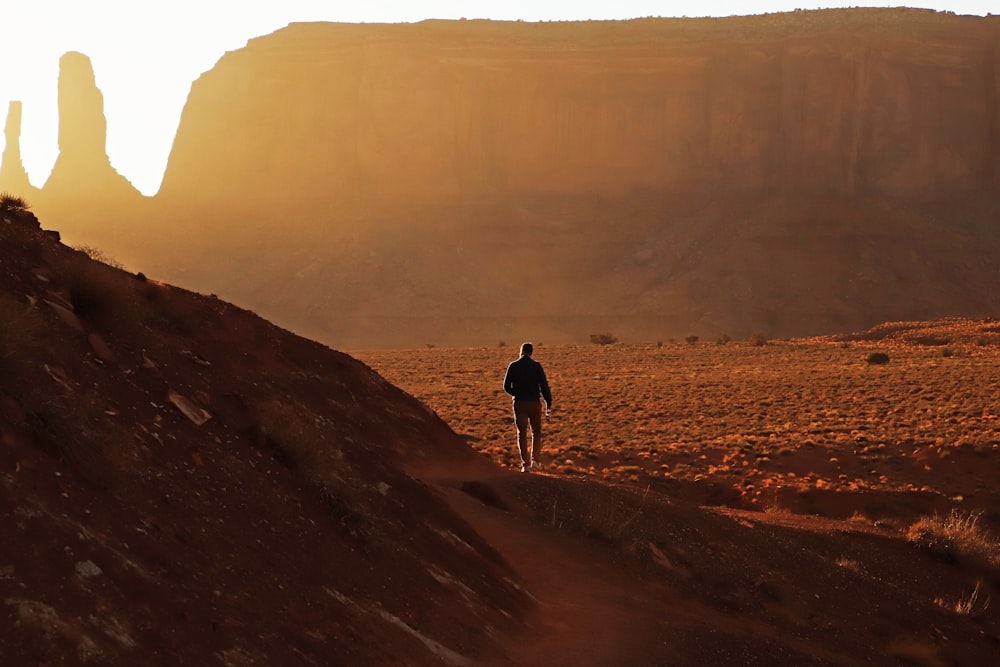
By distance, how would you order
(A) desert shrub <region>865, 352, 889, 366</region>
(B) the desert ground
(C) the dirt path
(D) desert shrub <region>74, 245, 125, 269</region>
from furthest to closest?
(A) desert shrub <region>865, 352, 889, 366</region>, (B) the desert ground, (D) desert shrub <region>74, 245, 125, 269</region>, (C) the dirt path

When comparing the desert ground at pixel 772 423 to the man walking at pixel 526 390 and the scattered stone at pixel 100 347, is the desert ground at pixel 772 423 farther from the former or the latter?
the scattered stone at pixel 100 347

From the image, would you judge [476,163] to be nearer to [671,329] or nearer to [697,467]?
[671,329]

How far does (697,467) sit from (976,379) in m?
14.8

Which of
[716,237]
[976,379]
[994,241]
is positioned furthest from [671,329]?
[976,379]

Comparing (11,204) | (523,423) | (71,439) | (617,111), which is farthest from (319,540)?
(617,111)

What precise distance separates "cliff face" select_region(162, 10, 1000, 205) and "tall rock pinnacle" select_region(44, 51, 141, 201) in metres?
9.28

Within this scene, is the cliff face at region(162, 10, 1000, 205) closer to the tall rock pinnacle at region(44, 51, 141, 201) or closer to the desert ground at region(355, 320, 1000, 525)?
the tall rock pinnacle at region(44, 51, 141, 201)

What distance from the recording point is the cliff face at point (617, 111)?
89.2 metres

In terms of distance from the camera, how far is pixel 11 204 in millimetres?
11938

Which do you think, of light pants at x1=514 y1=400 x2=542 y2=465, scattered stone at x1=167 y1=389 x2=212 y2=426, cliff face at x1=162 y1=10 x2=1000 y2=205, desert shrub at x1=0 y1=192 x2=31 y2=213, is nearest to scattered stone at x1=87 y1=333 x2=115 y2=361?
scattered stone at x1=167 y1=389 x2=212 y2=426

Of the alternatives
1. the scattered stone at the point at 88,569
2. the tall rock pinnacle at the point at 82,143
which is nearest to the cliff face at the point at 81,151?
the tall rock pinnacle at the point at 82,143

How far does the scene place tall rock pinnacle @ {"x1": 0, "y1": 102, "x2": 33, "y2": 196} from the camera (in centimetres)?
12206

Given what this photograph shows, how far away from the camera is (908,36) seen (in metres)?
91.7

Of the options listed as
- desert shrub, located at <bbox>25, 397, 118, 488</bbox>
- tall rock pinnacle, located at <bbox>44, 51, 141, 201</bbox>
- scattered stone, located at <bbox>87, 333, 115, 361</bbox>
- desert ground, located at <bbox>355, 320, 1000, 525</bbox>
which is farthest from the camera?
tall rock pinnacle, located at <bbox>44, 51, 141, 201</bbox>
